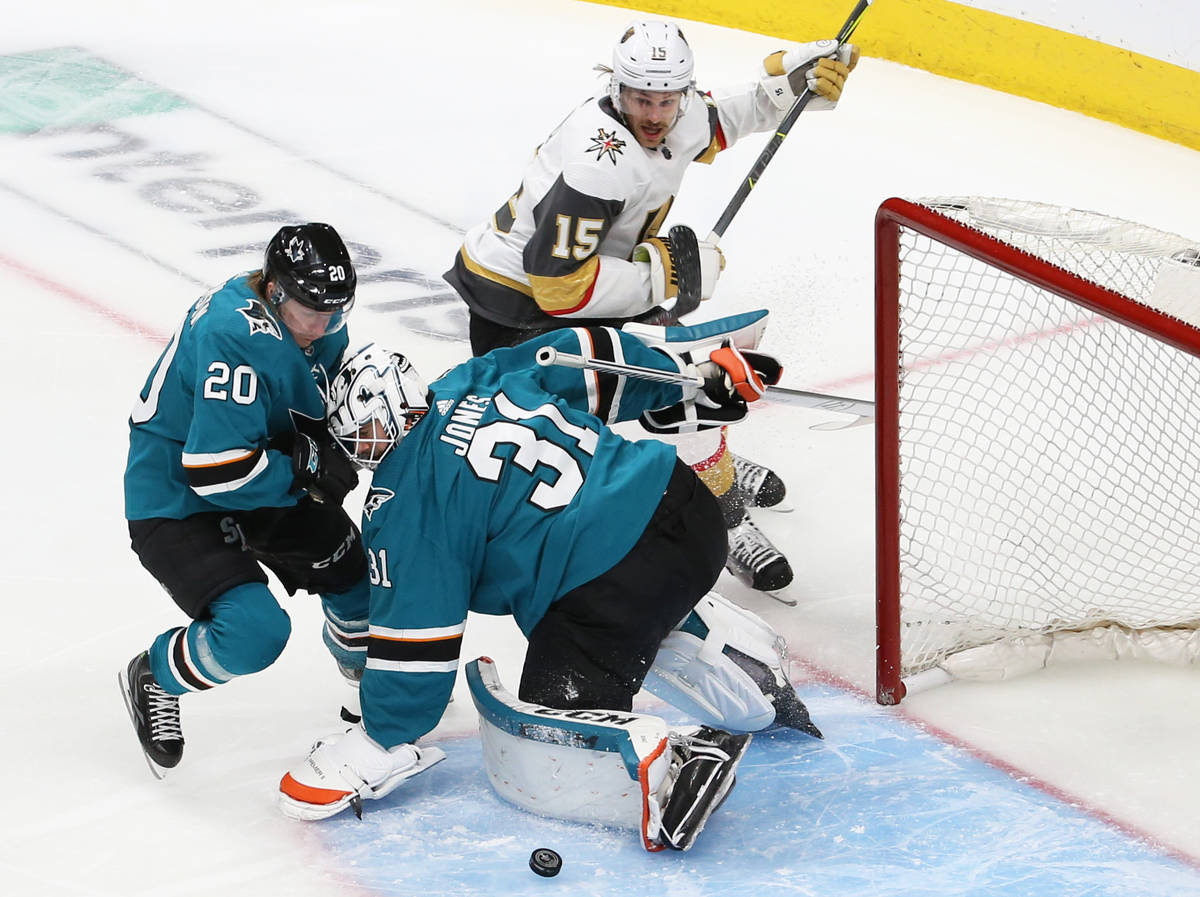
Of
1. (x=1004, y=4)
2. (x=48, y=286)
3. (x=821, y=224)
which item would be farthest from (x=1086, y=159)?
(x=48, y=286)

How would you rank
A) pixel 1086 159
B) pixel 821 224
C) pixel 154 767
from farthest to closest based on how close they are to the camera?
1. pixel 1086 159
2. pixel 821 224
3. pixel 154 767

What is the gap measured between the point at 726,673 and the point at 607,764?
31 cm

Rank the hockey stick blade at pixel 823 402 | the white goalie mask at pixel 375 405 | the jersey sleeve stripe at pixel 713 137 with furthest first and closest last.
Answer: the jersey sleeve stripe at pixel 713 137 < the hockey stick blade at pixel 823 402 < the white goalie mask at pixel 375 405

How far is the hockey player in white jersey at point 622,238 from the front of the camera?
3.00 metres

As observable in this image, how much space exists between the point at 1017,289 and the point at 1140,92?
1.69m

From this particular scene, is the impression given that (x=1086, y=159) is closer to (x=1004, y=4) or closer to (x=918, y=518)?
(x=1004, y=4)

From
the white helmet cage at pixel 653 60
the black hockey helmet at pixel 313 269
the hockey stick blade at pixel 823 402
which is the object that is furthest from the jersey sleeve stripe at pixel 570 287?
the black hockey helmet at pixel 313 269

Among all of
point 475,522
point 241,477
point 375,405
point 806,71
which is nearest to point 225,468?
point 241,477

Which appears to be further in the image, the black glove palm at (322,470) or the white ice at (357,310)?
the white ice at (357,310)

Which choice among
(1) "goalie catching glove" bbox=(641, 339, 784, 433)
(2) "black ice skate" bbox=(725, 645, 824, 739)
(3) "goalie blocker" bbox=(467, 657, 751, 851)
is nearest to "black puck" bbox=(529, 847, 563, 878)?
(3) "goalie blocker" bbox=(467, 657, 751, 851)

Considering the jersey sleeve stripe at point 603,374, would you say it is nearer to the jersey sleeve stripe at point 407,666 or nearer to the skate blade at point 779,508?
the jersey sleeve stripe at point 407,666

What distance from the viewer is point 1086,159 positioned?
16.3ft

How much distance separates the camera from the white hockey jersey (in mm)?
3004

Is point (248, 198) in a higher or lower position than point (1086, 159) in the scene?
lower
